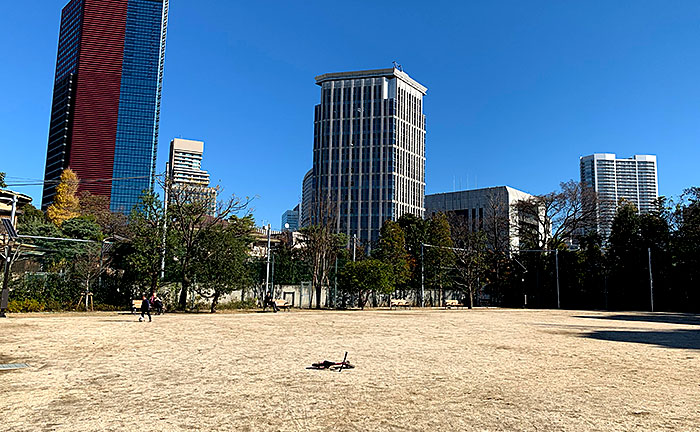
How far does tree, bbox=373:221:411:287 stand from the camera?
38.5 metres

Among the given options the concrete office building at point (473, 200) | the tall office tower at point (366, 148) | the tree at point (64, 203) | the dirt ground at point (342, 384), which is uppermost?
the tall office tower at point (366, 148)

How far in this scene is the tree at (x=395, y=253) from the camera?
38.5 meters

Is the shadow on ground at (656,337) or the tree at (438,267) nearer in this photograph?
the shadow on ground at (656,337)

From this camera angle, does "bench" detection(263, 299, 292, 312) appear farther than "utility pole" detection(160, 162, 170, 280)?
Yes

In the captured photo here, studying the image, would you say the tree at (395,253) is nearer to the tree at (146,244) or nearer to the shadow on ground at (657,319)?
the shadow on ground at (657,319)

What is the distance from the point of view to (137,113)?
146 meters

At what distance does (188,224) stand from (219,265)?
129 inches

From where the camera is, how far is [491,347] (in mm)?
13289

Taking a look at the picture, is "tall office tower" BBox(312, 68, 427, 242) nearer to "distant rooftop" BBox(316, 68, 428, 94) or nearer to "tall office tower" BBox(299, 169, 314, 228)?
"distant rooftop" BBox(316, 68, 428, 94)

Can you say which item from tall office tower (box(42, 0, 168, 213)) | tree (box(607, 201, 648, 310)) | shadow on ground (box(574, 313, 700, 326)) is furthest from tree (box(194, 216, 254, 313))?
tall office tower (box(42, 0, 168, 213))

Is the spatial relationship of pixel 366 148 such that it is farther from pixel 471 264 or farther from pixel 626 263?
pixel 471 264

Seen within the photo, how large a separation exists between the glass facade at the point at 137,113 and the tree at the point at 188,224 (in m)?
120

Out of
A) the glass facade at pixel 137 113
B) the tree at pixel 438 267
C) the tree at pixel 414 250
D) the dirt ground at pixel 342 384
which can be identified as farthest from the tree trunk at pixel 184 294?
the glass facade at pixel 137 113

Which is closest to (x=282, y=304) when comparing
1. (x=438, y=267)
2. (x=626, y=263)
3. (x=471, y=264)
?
(x=471, y=264)
